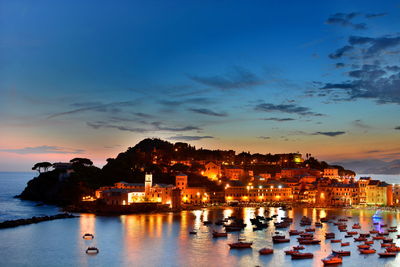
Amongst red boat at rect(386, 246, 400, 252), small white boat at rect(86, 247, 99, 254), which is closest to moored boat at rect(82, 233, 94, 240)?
small white boat at rect(86, 247, 99, 254)

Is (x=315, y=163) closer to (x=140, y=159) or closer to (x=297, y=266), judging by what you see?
(x=140, y=159)

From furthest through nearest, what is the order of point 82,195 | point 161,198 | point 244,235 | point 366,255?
point 82,195
point 161,198
point 244,235
point 366,255

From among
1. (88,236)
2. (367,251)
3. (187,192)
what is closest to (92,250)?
(88,236)

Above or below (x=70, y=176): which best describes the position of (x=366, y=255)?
below

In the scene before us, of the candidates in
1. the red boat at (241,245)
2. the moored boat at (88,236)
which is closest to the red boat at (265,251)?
the red boat at (241,245)

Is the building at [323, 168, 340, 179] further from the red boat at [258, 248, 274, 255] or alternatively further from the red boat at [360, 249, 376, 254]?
the red boat at [258, 248, 274, 255]

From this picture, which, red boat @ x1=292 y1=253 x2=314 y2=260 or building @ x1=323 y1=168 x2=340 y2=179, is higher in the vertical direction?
building @ x1=323 y1=168 x2=340 y2=179

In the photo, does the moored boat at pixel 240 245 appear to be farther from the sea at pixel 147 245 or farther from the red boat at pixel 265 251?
the red boat at pixel 265 251

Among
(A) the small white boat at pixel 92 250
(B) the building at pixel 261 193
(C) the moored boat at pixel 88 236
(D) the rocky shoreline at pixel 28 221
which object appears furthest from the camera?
(B) the building at pixel 261 193

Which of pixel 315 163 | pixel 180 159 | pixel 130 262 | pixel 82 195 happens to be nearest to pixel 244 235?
pixel 130 262

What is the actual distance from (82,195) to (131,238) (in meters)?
31.4

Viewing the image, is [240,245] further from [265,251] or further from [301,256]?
[301,256]

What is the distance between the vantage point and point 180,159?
3408 inches

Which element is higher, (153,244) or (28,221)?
(28,221)
